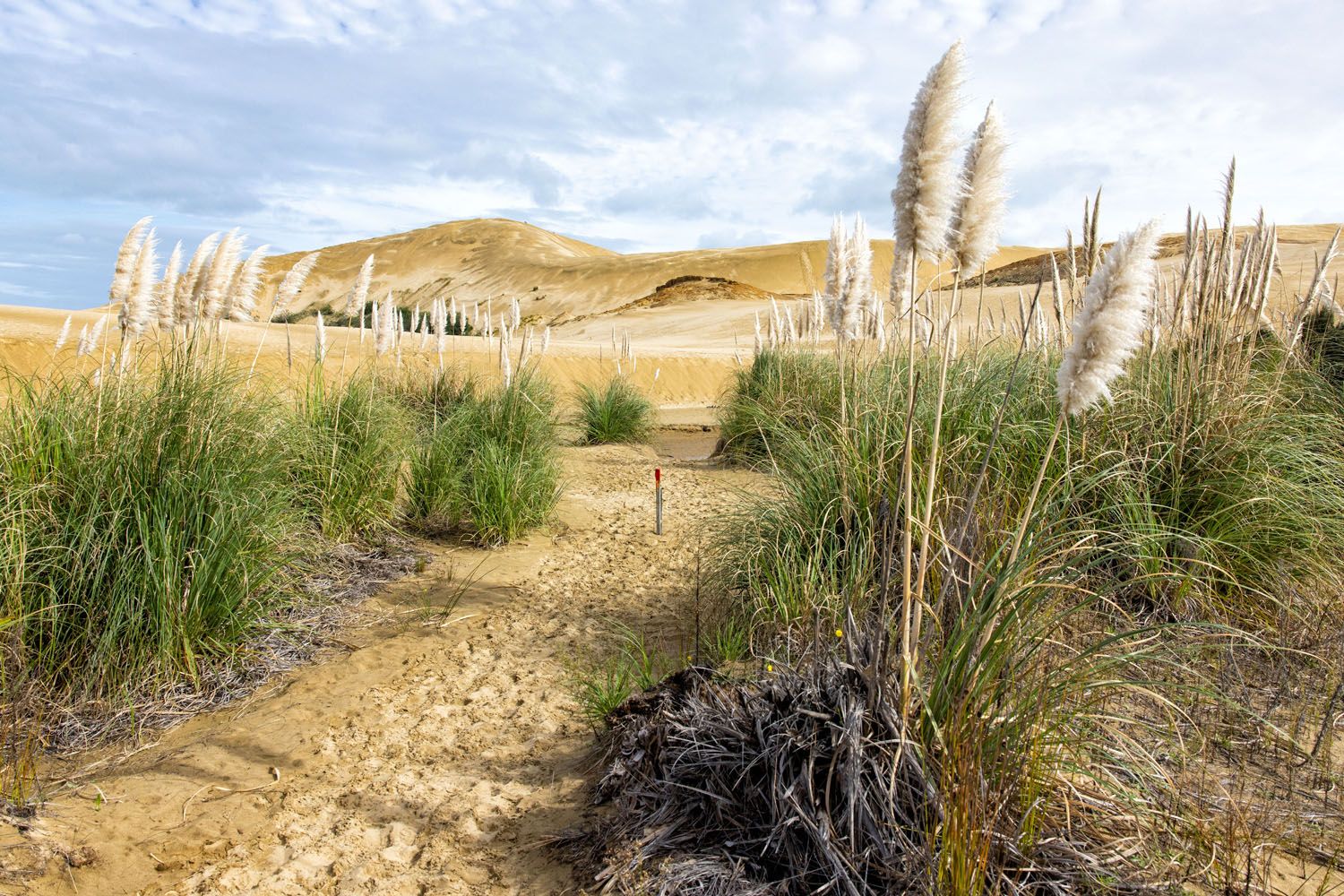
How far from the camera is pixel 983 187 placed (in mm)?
2205

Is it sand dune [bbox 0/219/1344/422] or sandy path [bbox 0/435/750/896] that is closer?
sandy path [bbox 0/435/750/896]

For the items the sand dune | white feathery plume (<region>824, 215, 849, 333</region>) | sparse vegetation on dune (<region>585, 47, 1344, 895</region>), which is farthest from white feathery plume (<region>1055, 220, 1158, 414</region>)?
the sand dune

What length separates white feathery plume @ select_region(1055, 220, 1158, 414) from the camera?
182 cm

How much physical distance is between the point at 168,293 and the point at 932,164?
14.2 feet

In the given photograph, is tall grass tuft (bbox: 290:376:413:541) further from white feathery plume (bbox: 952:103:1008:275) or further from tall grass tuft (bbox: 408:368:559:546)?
white feathery plume (bbox: 952:103:1008:275)

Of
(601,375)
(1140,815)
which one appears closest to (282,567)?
(1140,815)

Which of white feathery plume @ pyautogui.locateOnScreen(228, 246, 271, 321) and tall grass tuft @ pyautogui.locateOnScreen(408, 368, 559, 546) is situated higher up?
white feathery plume @ pyautogui.locateOnScreen(228, 246, 271, 321)

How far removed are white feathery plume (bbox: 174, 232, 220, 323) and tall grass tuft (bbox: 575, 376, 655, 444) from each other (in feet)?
22.4

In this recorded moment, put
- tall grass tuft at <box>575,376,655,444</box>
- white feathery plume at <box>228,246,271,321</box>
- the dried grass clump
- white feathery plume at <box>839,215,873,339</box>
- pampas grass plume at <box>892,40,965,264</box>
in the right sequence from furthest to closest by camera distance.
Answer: tall grass tuft at <box>575,376,655,444</box>
white feathery plume at <box>228,246,271,321</box>
white feathery plume at <box>839,215,873,339</box>
pampas grass plume at <box>892,40,965,264</box>
the dried grass clump

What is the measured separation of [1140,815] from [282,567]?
13.2 ft

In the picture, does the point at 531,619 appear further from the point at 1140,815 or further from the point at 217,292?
the point at 1140,815

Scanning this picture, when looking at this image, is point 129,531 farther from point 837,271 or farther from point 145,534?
point 837,271

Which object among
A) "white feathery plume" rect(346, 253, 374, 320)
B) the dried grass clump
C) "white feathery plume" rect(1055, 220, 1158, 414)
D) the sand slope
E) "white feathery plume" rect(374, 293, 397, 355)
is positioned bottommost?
the dried grass clump

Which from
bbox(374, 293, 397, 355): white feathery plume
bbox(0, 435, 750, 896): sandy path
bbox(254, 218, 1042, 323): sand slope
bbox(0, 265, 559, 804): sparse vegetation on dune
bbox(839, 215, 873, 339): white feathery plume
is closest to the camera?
bbox(0, 435, 750, 896): sandy path
